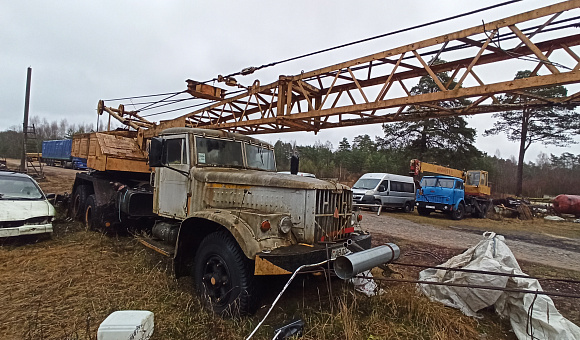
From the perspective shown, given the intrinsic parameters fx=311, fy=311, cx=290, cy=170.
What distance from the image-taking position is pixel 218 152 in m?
4.61

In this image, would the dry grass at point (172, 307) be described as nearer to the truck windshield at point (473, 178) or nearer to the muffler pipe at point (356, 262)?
the muffler pipe at point (356, 262)

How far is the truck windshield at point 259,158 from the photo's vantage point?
15.9 feet

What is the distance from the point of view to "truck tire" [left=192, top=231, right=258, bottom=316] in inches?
123

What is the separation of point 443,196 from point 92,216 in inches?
535

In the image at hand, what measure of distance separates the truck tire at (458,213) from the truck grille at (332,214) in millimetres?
12260

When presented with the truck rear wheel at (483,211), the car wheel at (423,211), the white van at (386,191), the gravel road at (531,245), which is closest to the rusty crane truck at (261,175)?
the gravel road at (531,245)

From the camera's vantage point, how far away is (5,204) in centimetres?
560

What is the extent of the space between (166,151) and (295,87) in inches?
113

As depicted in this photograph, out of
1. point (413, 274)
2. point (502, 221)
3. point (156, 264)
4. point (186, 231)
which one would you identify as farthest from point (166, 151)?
point (502, 221)

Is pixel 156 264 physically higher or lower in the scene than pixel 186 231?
→ lower

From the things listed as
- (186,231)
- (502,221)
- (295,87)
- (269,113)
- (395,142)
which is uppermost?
(395,142)

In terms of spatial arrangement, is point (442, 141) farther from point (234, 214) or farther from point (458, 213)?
point (234, 214)

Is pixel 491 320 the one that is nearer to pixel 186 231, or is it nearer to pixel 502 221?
pixel 186 231

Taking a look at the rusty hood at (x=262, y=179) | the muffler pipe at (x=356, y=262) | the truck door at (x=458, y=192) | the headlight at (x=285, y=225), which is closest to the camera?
the muffler pipe at (x=356, y=262)
